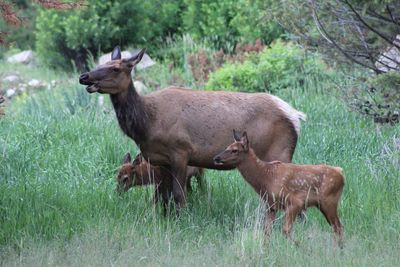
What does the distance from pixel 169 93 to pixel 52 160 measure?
97.6 inches

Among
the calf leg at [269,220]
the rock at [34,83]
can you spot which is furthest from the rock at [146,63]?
the calf leg at [269,220]

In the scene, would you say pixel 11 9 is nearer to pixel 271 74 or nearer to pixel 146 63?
pixel 271 74

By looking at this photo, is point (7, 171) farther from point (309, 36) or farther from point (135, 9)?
point (135, 9)

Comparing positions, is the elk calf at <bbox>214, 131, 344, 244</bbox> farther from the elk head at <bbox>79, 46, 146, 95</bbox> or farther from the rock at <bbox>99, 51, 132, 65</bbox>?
the rock at <bbox>99, 51, 132, 65</bbox>

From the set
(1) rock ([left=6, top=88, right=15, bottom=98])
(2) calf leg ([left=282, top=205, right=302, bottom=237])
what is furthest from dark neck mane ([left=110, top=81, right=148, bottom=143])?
(1) rock ([left=6, top=88, right=15, bottom=98])

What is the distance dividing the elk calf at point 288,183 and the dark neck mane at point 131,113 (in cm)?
104

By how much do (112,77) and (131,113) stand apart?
1.48ft

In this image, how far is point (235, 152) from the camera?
9562 millimetres

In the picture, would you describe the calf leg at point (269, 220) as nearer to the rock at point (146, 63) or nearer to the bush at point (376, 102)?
the bush at point (376, 102)

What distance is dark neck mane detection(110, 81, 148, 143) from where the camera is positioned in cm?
1017

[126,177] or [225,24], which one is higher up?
[126,177]

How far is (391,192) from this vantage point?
10.4m

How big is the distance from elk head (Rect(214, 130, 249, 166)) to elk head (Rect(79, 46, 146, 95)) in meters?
1.38

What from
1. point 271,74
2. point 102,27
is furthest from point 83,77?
point 102,27
